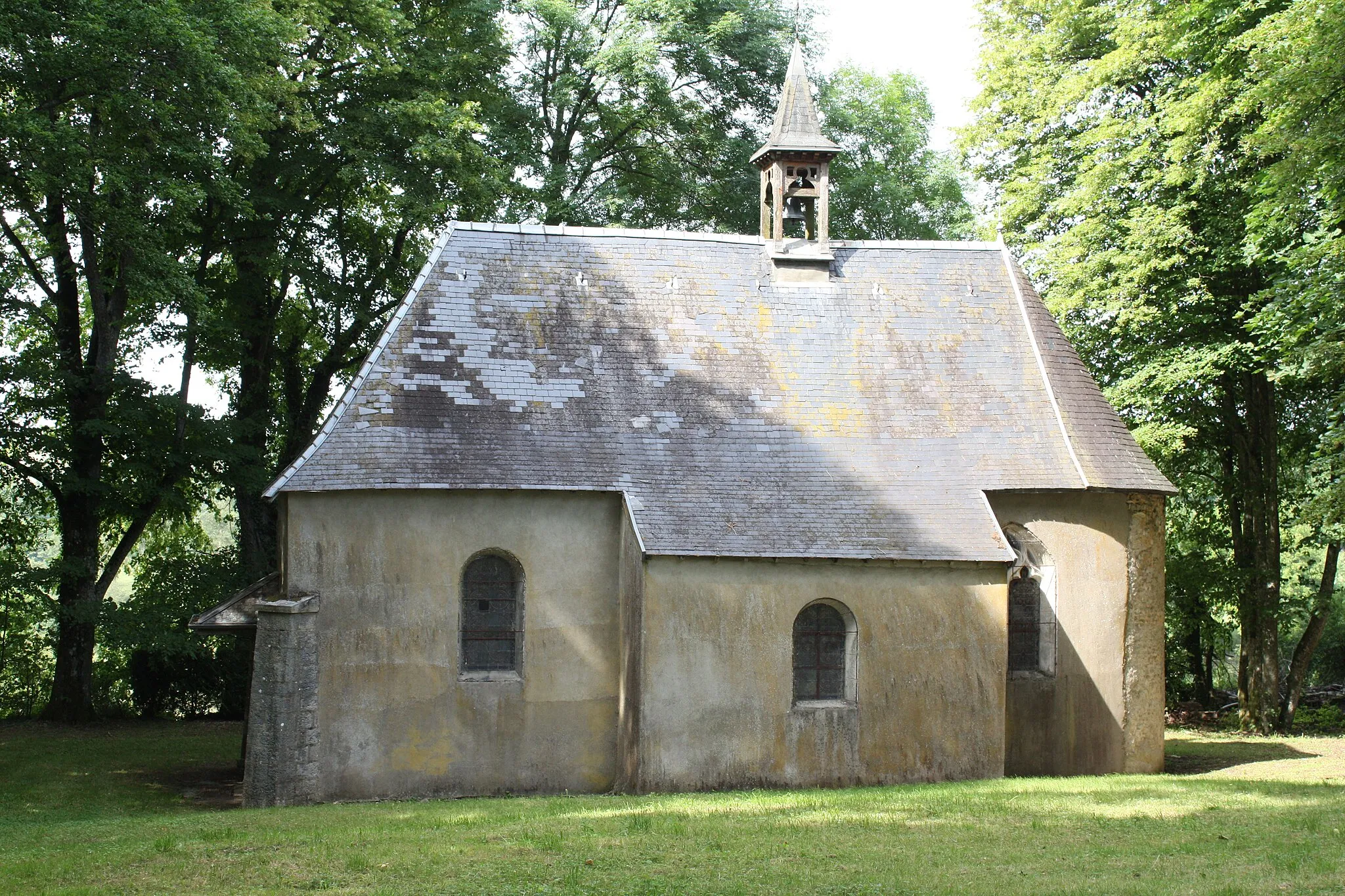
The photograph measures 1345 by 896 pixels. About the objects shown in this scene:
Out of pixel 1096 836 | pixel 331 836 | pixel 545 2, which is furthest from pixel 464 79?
pixel 1096 836

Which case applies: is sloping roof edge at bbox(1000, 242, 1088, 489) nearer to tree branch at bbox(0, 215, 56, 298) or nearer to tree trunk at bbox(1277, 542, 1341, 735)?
tree trunk at bbox(1277, 542, 1341, 735)

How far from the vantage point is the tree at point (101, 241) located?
19.9 m

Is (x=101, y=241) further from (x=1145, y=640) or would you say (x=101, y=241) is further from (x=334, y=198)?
(x=1145, y=640)

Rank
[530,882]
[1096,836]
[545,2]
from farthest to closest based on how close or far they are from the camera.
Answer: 1. [545,2]
2. [1096,836]
3. [530,882]

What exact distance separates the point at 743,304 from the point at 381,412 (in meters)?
6.66

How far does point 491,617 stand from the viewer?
19.4 metres

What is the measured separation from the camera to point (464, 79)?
31.5 meters

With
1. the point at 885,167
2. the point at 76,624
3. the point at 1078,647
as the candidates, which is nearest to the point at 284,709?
the point at 76,624

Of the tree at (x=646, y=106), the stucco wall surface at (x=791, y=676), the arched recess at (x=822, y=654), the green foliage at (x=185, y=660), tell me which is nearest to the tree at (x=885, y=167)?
the tree at (x=646, y=106)

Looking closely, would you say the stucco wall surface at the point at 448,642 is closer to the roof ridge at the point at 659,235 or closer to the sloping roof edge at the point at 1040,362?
the roof ridge at the point at 659,235

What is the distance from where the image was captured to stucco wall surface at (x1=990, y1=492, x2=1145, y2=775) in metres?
19.9

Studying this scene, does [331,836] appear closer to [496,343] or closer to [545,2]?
[496,343]

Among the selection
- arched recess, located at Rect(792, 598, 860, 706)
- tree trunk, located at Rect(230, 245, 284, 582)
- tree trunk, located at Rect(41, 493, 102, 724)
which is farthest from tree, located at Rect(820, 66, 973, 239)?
tree trunk, located at Rect(41, 493, 102, 724)

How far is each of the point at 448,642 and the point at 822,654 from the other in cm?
571
